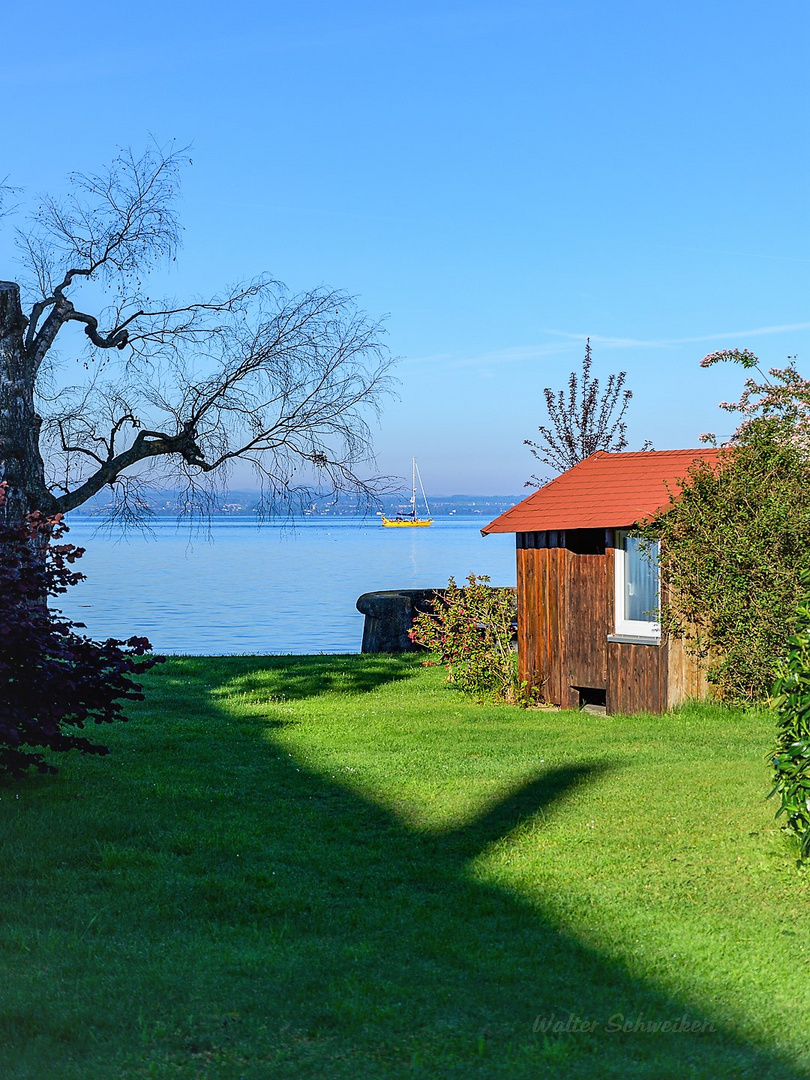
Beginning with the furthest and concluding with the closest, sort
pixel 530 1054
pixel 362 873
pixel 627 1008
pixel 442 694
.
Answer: pixel 442 694 < pixel 362 873 < pixel 627 1008 < pixel 530 1054

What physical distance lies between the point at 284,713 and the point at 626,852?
6.72m

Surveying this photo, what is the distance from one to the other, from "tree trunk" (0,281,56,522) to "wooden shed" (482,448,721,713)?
6.00m

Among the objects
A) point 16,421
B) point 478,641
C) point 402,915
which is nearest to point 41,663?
point 402,915

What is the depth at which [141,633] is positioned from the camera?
1168 inches

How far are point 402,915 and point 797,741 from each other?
265 cm

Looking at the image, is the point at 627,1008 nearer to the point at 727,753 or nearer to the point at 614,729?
the point at 727,753

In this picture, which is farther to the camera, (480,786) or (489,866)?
(480,786)

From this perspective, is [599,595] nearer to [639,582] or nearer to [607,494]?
[639,582]

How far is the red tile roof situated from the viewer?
1298cm

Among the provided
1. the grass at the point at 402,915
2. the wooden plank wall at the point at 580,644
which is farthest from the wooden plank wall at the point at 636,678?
the grass at the point at 402,915

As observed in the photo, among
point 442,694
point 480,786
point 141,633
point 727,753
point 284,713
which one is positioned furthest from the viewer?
point 141,633

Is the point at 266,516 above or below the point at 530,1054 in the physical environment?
above

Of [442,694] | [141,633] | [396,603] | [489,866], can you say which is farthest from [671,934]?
[141,633]

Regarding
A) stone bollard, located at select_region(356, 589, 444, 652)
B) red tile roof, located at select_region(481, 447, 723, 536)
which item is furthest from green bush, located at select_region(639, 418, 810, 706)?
stone bollard, located at select_region(356, 589, 444, 652)
